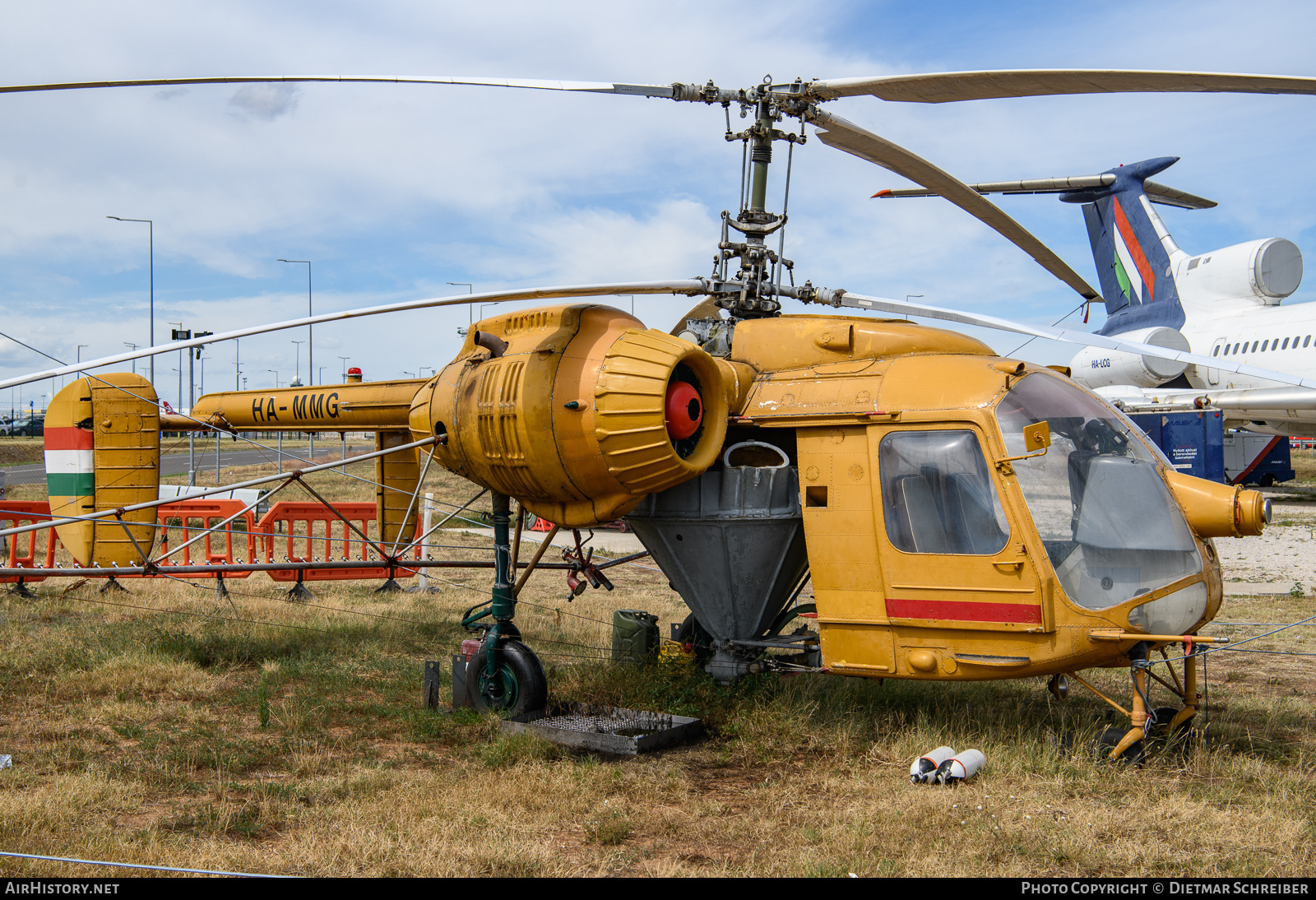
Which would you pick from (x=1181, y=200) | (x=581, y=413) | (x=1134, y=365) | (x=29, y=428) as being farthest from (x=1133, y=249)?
(x=29, y=428)

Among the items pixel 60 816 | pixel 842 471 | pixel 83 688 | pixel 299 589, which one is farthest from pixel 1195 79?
pixel 299 589

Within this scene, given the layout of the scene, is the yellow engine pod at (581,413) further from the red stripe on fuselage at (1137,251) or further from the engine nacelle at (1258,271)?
the red stripe on fuselage at (1137,251)

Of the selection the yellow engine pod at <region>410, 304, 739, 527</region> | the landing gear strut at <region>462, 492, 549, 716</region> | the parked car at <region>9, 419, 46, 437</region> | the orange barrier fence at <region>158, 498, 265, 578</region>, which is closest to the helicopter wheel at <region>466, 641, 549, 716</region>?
the landing gear strut at <region>462, 492, 549, 716</region>

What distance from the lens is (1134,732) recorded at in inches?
229

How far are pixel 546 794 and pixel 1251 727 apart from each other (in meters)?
5.43

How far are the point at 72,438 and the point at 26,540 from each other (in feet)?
28.5

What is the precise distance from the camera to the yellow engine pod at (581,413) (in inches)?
259

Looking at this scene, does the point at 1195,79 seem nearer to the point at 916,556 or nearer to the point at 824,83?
the point at 824,83

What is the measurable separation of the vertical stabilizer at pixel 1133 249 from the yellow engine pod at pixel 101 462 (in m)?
32.4

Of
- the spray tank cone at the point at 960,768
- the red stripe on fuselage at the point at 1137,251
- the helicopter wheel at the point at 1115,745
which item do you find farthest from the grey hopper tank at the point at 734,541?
the red stripe on fuselage at the point at 1137,251

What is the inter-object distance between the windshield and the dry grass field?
1.18 meters

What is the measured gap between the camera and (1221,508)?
583 cm

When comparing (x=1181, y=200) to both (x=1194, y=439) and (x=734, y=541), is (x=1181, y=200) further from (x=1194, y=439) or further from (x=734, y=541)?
(x=734, y=541)

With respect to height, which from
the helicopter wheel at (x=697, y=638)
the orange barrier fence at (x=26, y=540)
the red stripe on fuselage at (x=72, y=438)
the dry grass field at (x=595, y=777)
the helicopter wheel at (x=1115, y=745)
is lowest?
the dry grass field at (x=595, y=777)
